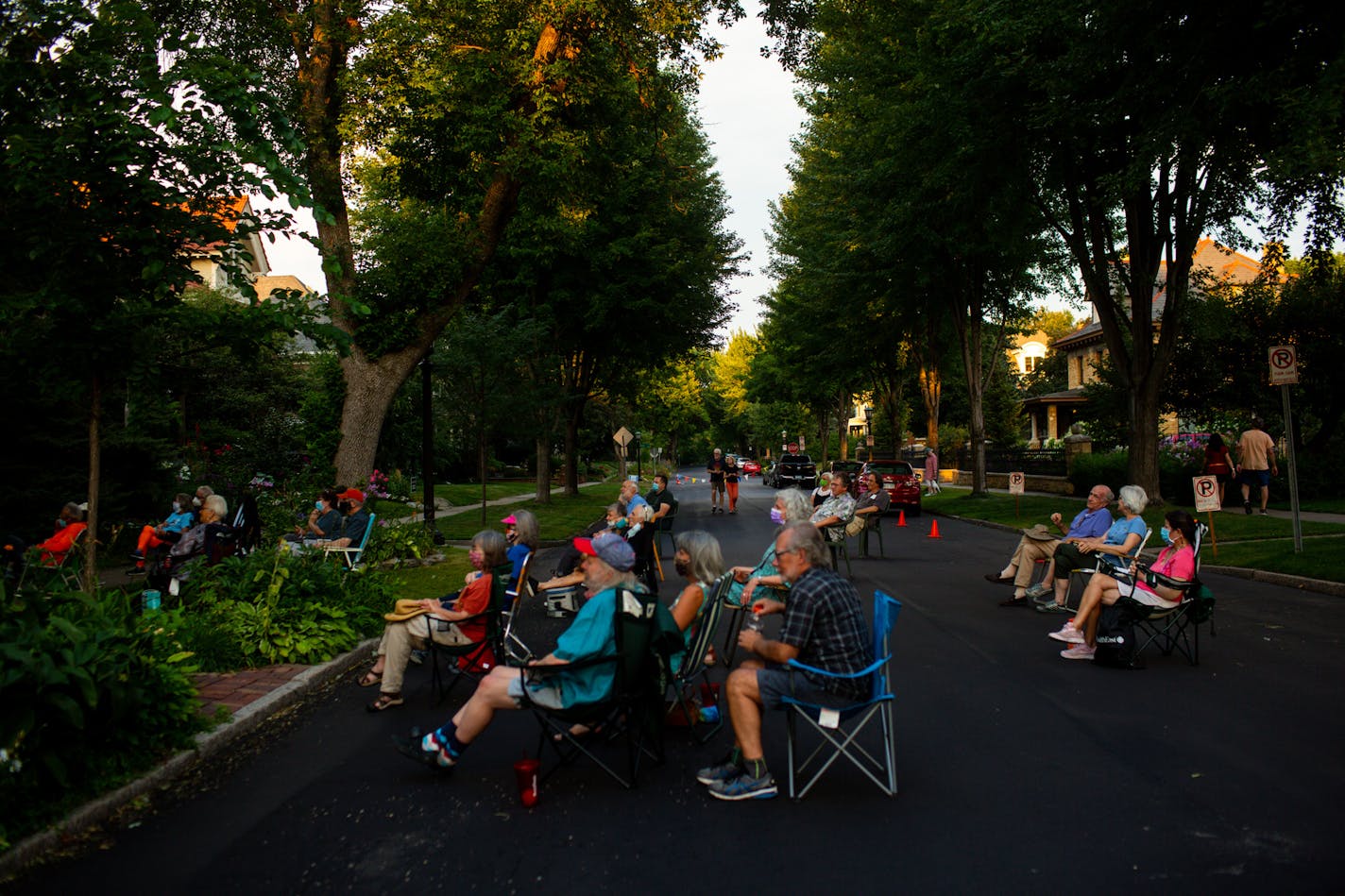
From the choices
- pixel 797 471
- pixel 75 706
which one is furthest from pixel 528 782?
pixel 797 471

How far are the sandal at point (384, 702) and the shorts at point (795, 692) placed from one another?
3.16 metres

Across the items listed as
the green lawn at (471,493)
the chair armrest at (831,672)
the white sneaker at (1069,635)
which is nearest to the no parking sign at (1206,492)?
the white sneaker at (1069,635)

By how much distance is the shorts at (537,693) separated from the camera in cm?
489

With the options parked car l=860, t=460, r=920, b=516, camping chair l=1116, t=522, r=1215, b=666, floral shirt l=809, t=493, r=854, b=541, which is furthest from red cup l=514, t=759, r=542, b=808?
parked car l=860, t=460, r=920, b=516

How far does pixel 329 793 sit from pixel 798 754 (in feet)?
8.82

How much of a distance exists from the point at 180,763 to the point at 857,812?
152 inches

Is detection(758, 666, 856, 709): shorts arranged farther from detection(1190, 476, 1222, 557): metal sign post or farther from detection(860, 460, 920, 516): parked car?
detection(860, 460, 920, 516): parked car

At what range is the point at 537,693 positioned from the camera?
4934 millimetres

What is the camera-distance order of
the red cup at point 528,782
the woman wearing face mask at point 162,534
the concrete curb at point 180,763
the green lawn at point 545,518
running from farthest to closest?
the green lawn at point 545,518 → the woman wearing face mask at point 162,534 → the red cup at point 528,782 → the concrete curb at point 180,763

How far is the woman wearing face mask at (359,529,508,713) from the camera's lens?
21.7 feet

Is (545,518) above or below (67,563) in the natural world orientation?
below

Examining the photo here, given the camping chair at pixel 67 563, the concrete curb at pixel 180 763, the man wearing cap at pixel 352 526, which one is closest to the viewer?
the concrete curb at pixel 180 763

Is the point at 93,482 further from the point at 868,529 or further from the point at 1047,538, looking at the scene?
the point at 868,529

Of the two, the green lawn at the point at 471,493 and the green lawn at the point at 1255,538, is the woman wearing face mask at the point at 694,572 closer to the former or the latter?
the green lawn at the point at 1255,538
